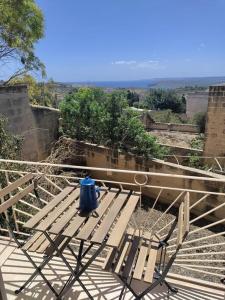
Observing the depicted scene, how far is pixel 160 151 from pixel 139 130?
2.73 ft

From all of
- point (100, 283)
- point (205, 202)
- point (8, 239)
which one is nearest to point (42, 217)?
point (100, 283)

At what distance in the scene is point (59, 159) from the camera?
25.0 feet

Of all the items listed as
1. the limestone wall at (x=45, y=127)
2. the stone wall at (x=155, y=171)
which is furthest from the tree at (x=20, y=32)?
the stone wall at (x=155, y=171)

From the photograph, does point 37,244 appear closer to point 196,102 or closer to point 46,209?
point 46,209

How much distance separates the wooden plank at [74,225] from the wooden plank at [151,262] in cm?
58

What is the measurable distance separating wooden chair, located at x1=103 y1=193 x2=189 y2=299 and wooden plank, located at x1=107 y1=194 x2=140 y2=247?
30 cm

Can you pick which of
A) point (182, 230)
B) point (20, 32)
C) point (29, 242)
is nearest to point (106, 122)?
point (20, 32)

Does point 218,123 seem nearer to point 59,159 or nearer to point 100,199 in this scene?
point 59,159

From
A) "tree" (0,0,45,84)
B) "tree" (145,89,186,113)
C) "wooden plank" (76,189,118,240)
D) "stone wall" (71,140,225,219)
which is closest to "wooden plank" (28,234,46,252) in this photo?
"wooden plank" (76,189,118,240)

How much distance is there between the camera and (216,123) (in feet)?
26.9

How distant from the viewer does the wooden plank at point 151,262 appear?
190 cm

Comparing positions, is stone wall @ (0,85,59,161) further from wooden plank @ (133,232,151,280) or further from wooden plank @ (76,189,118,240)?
wooden plank @ (133,232,151,280)

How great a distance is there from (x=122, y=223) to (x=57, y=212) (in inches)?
19.8

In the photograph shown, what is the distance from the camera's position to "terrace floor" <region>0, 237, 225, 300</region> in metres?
2.25
